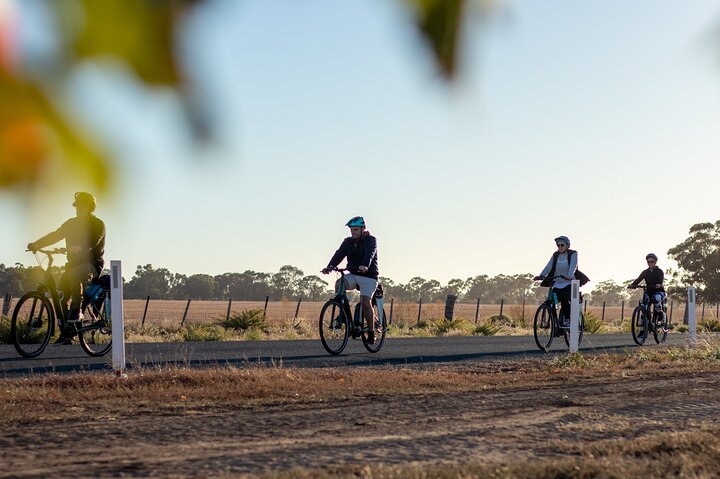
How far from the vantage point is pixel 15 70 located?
3.45ft

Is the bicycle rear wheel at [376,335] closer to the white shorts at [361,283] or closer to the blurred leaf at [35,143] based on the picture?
the white shorts at [361,283]

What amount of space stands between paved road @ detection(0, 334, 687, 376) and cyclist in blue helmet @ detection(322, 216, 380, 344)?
985 millimetres

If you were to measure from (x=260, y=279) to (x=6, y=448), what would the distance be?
3.89 metres

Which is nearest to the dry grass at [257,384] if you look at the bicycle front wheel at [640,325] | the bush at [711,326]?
the bicycle front wheel at [640,325]

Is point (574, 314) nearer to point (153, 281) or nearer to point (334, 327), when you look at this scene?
point (334, 327)

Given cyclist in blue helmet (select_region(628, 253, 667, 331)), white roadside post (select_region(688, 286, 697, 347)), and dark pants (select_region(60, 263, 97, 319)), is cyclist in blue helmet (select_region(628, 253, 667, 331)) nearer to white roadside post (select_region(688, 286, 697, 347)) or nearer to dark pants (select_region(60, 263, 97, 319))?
white roadside post (select_region(688, 286, 697, 347))

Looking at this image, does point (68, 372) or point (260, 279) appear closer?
point (260, 279)

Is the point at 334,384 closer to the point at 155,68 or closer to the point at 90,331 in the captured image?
the point at 90,331

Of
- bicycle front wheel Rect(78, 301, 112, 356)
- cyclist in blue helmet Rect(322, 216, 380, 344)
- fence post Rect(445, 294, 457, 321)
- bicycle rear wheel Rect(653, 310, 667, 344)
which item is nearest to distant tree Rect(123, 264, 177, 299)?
bicycle front wheel Rect(78, 301, 112, 356)

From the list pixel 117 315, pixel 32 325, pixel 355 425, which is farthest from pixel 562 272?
pixel 355 425

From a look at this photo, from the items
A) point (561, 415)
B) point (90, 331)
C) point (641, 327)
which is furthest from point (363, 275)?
point (641, 327)

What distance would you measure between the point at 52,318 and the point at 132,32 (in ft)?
37.4

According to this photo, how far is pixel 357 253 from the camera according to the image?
13297mm

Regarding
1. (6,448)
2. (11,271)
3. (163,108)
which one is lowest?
(6,448)
